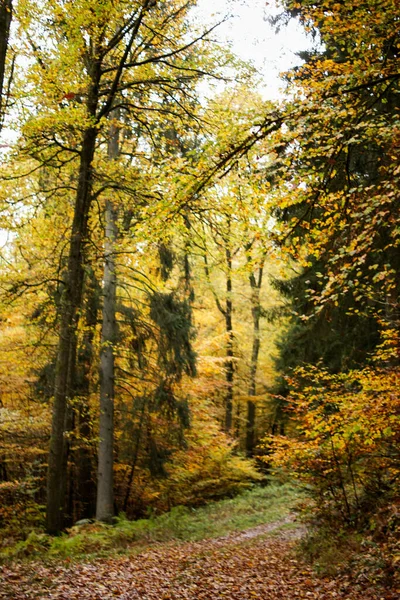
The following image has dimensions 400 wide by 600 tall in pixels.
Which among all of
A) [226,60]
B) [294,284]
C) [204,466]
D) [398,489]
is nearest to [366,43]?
[226,60]

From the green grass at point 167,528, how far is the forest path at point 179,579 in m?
0.72

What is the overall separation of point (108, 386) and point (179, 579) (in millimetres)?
6376

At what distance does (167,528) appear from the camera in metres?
11.3

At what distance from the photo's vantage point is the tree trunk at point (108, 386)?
39.1ft

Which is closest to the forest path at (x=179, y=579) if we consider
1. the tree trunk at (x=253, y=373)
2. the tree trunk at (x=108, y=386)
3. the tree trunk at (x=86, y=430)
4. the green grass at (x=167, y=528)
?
the green grass at (x=167, y=528)

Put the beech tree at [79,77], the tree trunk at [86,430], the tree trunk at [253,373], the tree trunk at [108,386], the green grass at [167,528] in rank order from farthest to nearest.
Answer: the tree trunk at [253,373], the tree trunk at [86,430], the tree trunk at [108,386], the green grass at [167,528], the beech tree at [79,77]

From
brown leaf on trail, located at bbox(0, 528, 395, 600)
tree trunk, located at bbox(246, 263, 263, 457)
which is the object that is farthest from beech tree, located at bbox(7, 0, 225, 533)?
tree trunk, located at bbox(246, 263, 263, 457)

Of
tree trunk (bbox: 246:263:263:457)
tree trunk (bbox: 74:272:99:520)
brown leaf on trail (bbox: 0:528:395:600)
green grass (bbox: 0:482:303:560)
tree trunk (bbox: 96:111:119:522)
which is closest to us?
brown leaf on trail (bbox: 0:528:395:600)

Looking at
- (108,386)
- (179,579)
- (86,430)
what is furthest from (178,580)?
(86,430)

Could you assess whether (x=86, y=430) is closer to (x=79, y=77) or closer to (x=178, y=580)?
(x=178, y=580)

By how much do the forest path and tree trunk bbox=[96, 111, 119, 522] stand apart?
3.33m

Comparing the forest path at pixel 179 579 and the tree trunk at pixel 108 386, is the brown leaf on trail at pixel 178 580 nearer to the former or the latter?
the forest path at pixel 179 579

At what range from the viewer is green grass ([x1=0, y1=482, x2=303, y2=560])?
791 cm

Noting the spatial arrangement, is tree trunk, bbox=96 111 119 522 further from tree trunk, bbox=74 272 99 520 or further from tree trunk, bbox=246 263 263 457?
tree trunk, bbox=246 263 263 457
